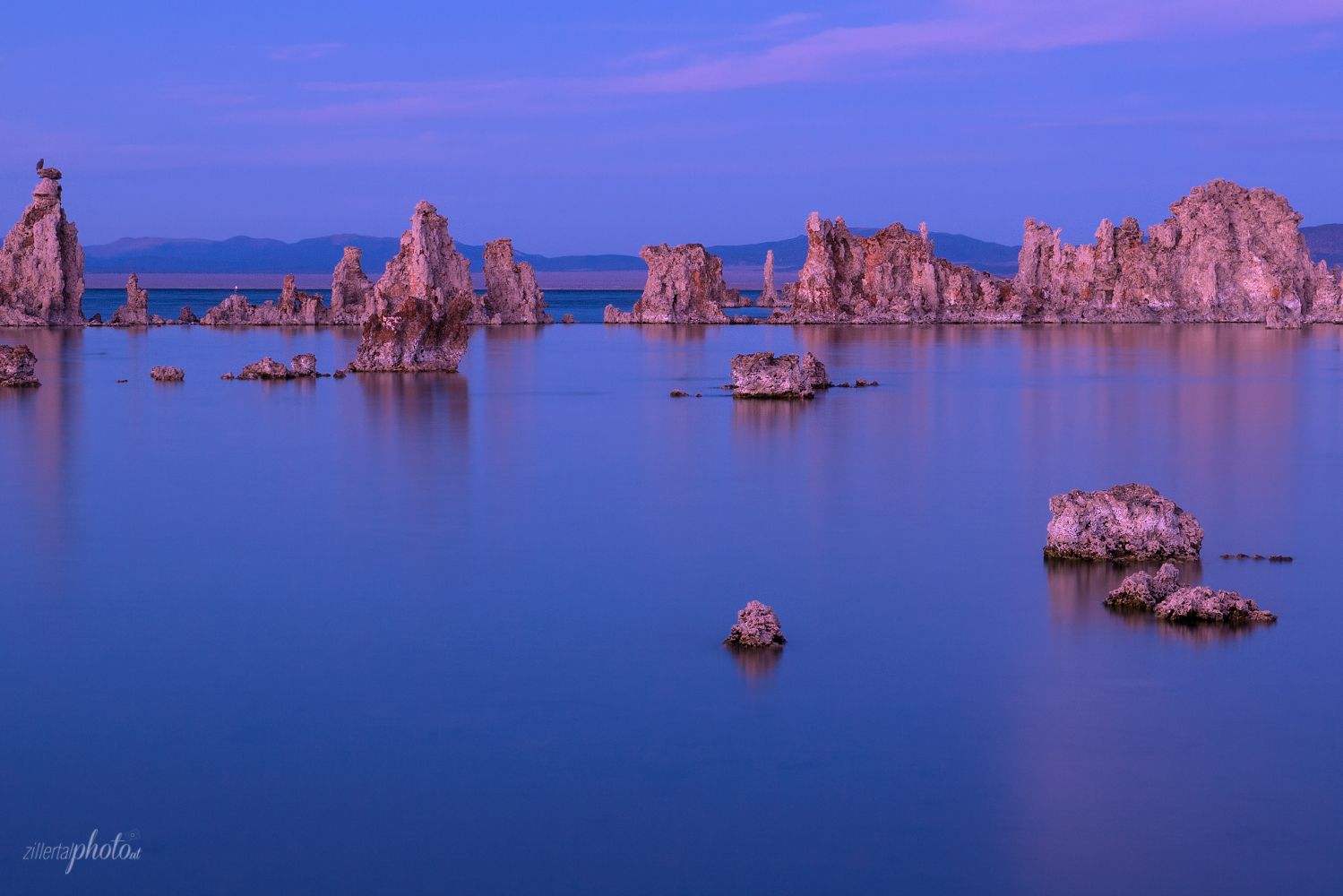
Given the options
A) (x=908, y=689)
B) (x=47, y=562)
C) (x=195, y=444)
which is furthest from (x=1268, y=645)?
(x=195, y=444)

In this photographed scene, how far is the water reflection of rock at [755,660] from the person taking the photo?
33.1 feet

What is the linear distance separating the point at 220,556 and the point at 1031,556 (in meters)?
7.66

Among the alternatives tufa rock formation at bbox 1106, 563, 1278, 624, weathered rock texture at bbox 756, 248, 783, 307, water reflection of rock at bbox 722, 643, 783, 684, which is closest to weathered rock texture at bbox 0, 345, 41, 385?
water reflection of rock at bbox 722, 643, 783, 684

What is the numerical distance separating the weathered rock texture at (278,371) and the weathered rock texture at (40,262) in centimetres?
3687

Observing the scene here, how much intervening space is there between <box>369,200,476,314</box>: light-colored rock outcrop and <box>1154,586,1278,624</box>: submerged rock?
4973 centimetres

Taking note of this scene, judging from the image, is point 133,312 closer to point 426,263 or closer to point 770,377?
point 426,263

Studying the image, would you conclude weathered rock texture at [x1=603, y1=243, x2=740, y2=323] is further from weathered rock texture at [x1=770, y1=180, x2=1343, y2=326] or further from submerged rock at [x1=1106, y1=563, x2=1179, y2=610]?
submerged rock at [x1=1106, y1=563, x2=1179, y2=610]

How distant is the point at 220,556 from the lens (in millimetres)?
14469

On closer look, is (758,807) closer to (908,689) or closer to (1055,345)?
(908,689)

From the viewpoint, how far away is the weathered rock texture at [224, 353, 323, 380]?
3959cm

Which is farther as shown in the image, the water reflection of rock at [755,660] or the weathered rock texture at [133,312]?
the weathered rock texture at [133,312]

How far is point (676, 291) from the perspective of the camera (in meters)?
96.4

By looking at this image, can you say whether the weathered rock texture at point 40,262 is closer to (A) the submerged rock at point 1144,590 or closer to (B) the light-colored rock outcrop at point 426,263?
(B) the light-colored rock outcrop at point 426,263

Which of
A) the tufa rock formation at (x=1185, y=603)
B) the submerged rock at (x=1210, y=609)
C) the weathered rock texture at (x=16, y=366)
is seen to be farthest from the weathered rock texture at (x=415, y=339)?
the submerged rock at (x=1210, y=609)
